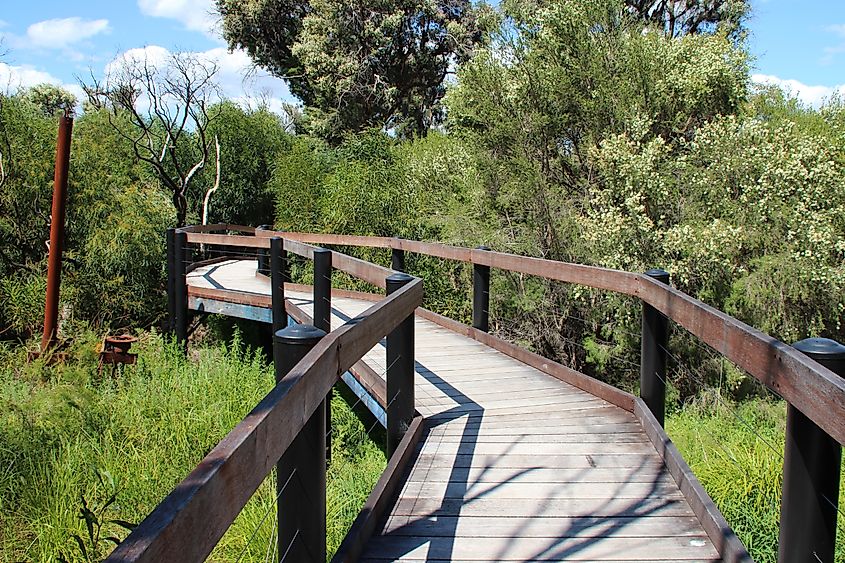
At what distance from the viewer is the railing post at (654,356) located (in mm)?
3820

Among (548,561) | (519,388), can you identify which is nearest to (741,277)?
(519,388)

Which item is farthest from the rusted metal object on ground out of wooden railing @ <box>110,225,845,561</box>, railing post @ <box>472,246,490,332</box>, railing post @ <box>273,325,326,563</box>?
railing post @ <box>273,325,326,563</box>

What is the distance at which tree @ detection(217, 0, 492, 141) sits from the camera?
23.4 m

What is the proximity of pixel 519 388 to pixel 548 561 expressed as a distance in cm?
240

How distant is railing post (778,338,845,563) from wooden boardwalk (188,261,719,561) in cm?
68

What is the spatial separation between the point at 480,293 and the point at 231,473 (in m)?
5.25

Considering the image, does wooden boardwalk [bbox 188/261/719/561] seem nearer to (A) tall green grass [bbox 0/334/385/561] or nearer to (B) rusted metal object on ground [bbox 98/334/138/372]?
(A) tall green grass [bbox 0/334/385/561]

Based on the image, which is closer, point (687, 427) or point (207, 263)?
point (687, 427)

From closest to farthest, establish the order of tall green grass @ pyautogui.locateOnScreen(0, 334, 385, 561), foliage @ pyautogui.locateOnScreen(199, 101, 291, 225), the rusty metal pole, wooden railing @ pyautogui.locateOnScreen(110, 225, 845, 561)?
1. wooden railing @ pyautogui.locateOnScreen(110, 225, 845, 561)
2. tall green grass @ pyautogui.locateOnScreen(0, 334, 385, 561)
3. the rusty metal pole
4. foliage @ pyautogui.locateOnScreen(199, 101, 291, 225)

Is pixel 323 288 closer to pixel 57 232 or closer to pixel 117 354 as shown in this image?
pixel 117 354

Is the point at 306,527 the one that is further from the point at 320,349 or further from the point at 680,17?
the point at 680,17

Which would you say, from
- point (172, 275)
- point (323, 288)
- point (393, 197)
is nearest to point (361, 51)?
point (393, 197)

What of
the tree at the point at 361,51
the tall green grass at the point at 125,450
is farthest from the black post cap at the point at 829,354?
the tree at the point at 361,51

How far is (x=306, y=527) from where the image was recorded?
2072 millimetres
